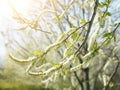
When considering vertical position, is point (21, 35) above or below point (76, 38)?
above

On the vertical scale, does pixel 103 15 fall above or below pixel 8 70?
below

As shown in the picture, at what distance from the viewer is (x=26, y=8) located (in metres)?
14.3

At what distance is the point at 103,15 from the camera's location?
292 cm

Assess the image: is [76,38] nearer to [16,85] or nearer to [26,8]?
[16,85]

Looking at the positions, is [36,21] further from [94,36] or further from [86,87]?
[86,87]

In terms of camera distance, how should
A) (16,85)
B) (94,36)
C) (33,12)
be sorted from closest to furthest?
1. (94,36)
2. (16,85)
3. (33,12)

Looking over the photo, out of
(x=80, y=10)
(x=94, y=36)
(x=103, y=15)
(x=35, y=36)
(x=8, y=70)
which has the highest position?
(x=8, y=70)

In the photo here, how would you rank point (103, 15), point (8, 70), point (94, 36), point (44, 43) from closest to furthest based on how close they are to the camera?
point (94, 36) < point (103, 15) < point (44, 43) < point (8, 70)

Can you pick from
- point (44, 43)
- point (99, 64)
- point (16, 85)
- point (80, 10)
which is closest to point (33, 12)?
point (80, 10)

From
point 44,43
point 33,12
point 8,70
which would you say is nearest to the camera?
point 33,12

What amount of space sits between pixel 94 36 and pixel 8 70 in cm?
2146

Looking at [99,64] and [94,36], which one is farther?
[99,64]

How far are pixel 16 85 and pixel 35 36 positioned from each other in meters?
14.8

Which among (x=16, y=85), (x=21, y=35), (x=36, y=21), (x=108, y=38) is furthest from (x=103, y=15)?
(x=21, y=35)
